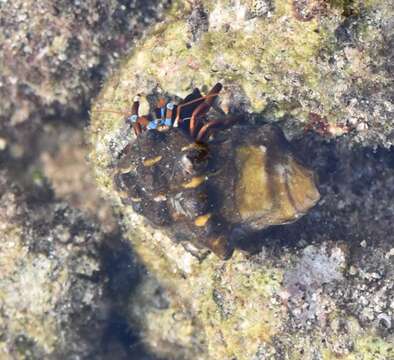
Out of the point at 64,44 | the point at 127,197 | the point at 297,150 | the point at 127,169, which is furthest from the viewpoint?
the point at 64,44

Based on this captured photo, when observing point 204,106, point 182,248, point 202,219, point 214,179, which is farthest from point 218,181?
point 182,248

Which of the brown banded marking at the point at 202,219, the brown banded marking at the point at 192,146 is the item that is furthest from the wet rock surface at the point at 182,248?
the brown banded marking at the point at 202,219

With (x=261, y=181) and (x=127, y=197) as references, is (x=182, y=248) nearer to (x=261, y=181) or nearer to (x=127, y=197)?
(x=127, y=197)

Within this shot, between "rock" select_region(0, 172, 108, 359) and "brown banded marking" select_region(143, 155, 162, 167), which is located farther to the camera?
"rock" select_region(0, 172, 108, 359)

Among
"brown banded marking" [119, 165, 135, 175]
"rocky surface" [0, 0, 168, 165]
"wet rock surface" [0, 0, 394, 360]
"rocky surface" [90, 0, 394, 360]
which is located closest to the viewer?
"rocky surface" [90, 0, 394, 360]

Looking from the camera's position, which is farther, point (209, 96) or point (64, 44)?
point (64, 44)

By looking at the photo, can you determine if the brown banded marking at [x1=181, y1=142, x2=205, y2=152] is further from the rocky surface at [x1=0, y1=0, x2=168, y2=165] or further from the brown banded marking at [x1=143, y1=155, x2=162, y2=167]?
the rocky surface at [x1=0, y1=0, x2=168, y2=165]

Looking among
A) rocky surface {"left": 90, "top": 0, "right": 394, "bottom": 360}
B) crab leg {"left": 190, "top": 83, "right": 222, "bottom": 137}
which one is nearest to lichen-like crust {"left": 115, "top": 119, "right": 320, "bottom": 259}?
crab leg {"left": 190, "top": 83, "right": 222, "bottom": 137}
